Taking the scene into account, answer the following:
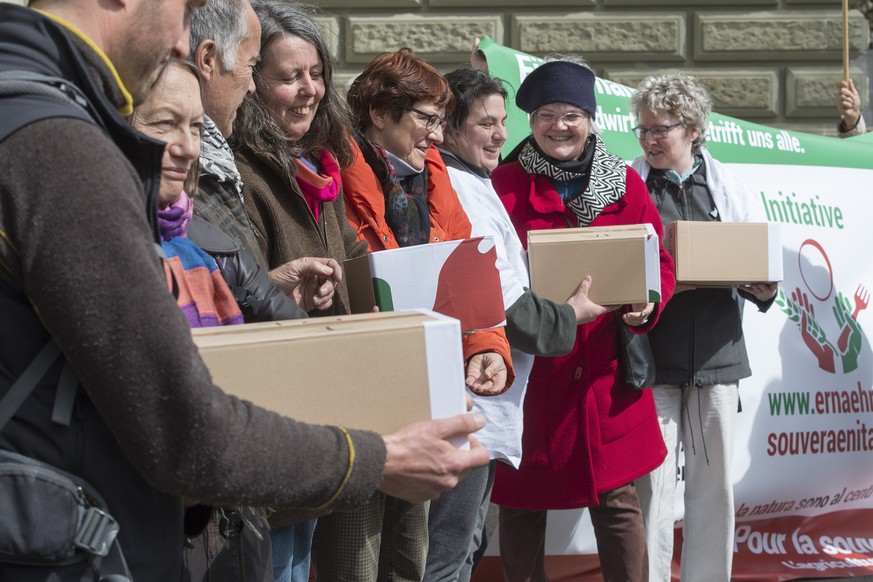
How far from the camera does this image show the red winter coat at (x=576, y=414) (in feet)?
11.1

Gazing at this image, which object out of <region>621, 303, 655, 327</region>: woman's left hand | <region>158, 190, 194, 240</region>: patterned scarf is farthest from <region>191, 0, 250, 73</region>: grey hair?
<region>621, 303, 655, 327</region>: woman's left hand

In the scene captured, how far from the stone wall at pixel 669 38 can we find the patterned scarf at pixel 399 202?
425 centimetres

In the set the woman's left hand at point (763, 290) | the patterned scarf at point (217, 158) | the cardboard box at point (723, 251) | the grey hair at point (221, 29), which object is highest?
the grey hair at point (221, 29)

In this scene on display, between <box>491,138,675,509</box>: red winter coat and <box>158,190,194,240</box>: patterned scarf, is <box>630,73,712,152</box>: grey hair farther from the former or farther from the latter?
<box>158,190,194,240</box>: patterned scarf

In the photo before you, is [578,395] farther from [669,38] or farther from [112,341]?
[669,38]

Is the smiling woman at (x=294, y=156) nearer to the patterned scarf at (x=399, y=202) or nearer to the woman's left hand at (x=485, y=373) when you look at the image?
the patterned scarf at (x=399, y=202)

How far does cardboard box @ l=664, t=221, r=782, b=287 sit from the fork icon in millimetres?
1117

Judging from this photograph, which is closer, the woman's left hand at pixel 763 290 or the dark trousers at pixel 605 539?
the dark trousers at pixel 605 539

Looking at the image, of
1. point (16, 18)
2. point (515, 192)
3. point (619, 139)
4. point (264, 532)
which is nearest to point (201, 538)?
point (264, 532)

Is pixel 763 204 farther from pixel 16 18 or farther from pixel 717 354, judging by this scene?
pixel 16 18

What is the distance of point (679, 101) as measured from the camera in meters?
3.97

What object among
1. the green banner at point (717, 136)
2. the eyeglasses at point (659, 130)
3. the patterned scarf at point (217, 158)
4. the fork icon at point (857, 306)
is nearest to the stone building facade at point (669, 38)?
the green banner at point (717, 136)

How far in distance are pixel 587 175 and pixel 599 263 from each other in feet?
1.67

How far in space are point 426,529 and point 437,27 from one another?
4.89m
